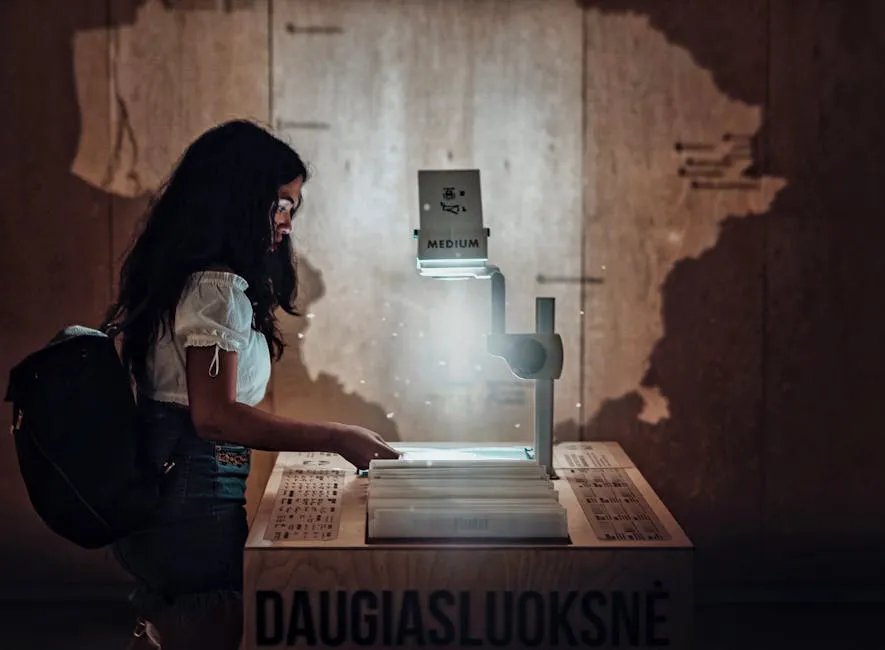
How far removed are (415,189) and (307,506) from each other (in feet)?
4.08

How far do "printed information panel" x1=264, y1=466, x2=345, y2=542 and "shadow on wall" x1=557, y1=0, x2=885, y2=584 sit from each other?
0.98m

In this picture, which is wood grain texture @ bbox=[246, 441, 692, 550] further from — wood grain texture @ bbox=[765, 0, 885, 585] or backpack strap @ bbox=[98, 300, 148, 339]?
wood grain texture @ bbox=[765, 0, 885, 585]

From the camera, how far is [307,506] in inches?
89.3

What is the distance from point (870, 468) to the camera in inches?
130

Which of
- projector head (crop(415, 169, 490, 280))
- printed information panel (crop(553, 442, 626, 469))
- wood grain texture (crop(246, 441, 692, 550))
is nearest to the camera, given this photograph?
wood grain texture (crop(246, 441, 692, 550))

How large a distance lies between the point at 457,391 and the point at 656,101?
1064 mm

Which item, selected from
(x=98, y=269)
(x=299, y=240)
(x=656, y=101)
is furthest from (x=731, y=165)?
(x=98, y=269)

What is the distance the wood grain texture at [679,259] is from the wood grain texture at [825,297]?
64 millimetres

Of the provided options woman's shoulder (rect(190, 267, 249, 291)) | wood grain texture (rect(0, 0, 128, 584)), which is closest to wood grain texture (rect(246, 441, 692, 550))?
woman's shoulder (rect(190, 267, 249, 291))

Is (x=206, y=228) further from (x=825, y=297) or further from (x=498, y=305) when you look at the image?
(x=825, y=297)

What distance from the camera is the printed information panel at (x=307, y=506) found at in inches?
81.0

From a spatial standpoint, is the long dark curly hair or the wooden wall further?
→ the wooden wall

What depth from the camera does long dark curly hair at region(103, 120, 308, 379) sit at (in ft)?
6.52

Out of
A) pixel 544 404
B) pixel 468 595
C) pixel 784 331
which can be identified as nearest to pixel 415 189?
pixel 544 404
